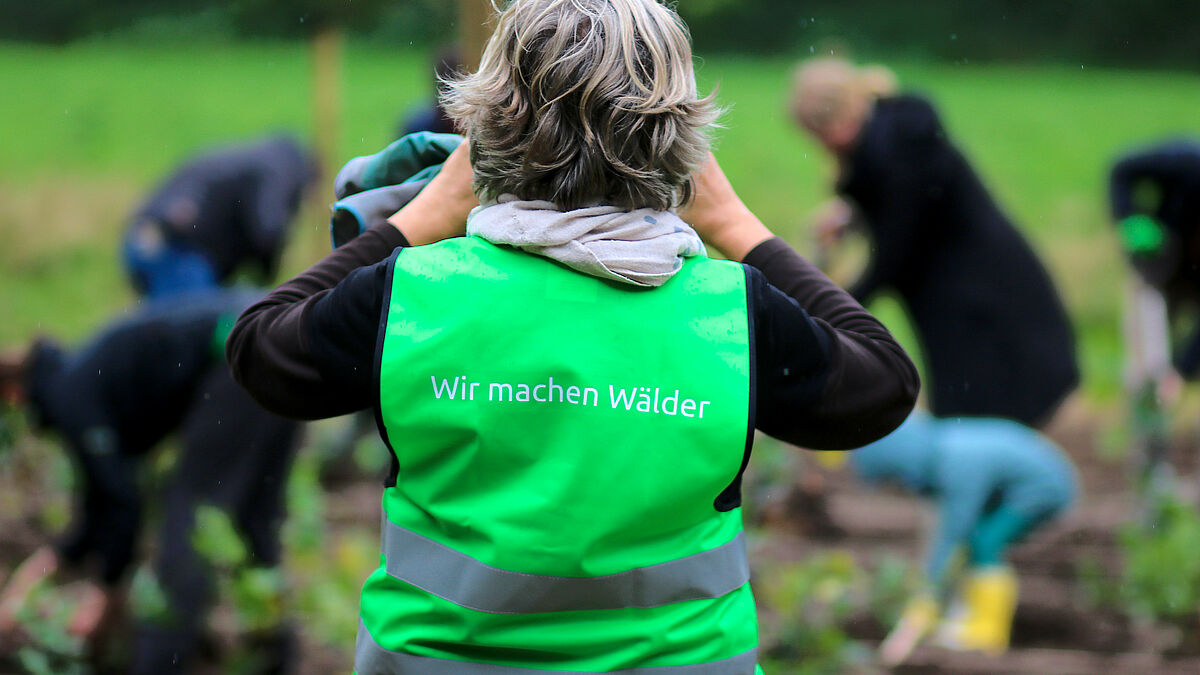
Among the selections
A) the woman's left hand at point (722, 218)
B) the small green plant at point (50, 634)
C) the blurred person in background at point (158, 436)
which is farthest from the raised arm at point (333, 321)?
the blurred person in background at point (158, 436)

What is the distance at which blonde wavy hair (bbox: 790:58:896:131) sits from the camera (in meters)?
3.91

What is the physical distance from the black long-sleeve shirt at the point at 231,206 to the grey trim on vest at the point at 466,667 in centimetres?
358

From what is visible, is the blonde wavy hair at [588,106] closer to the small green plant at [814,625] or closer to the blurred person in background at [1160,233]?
the small green plant at [814,625]

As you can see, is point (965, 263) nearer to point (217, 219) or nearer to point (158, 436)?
point (158, 436)

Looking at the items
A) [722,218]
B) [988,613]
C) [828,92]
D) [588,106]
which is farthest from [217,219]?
[588,106]

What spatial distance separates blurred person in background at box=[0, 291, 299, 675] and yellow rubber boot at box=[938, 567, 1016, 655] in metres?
2.19

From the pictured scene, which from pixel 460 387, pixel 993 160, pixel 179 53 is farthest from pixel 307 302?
pixel 993 160

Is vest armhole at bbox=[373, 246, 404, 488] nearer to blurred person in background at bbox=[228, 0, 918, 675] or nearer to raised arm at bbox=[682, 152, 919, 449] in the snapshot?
blurred person in background at bbox=[228, 0, 918, 675]

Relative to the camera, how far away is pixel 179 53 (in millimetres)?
11758

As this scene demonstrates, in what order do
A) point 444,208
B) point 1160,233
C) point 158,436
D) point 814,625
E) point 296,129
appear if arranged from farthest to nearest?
point 296,129
point 1160,233
point 158,436
point 814,625
point 444,208

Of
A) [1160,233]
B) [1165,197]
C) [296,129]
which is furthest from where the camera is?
[296,129]

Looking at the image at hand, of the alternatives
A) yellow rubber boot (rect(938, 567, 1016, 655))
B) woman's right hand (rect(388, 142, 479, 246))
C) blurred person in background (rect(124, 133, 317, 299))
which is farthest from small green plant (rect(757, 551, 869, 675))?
blurred person in background (rect(124, 133, 317, 299))

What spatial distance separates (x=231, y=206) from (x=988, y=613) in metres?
3.42

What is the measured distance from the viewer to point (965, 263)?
395 cm
